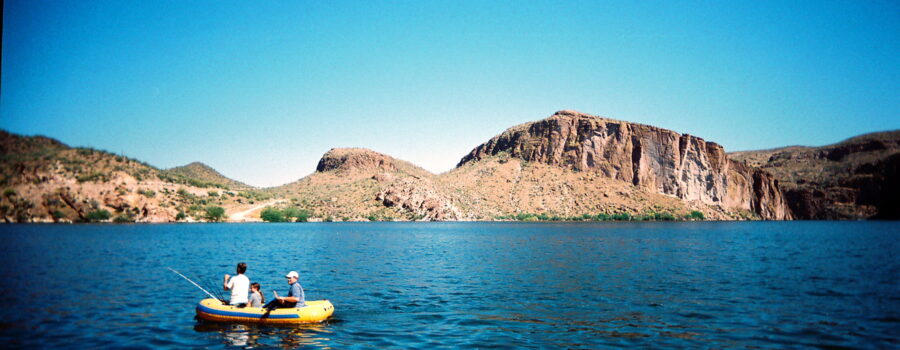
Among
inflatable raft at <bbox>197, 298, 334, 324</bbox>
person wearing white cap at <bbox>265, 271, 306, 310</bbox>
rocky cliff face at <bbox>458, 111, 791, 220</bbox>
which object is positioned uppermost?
rocky cliff face at <bbox>458, 111, 791, 220</bbox>

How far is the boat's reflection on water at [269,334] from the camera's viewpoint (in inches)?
608

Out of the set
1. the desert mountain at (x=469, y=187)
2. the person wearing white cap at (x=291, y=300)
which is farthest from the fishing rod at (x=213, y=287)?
the desert mountain at (x=469, y=187)

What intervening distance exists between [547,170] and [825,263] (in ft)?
472

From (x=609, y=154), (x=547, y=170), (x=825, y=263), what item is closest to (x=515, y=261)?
(x=825, y=263)

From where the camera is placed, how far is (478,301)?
72.3 ft

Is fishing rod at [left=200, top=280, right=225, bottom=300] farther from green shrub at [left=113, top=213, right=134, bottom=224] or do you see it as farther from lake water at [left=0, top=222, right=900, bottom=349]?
green shrub at [left=113, top=213, right=134, bottom=224]

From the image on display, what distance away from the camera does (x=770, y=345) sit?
1495 centimetres

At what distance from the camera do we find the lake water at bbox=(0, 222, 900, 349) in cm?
1582

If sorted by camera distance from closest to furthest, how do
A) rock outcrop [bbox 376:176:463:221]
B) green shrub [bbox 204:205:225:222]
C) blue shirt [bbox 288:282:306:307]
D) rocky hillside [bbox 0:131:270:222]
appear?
1. blue shirt [bbox 288:282:306:307]
2. rocky hillside [bbox 0:131:270:222]
3. green shrub [bbox 204:205:225:222]
4. rock outcrop [bbox 376:176:463:221]

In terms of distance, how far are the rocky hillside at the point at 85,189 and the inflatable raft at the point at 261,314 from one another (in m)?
78.4

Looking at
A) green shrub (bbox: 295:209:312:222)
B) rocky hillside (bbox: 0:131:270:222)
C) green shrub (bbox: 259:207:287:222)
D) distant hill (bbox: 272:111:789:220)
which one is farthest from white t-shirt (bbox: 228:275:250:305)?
distant hill (bbox: 272:111:789:220)

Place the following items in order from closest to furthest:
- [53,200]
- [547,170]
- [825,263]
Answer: [825,263], [53,200], [547,170]

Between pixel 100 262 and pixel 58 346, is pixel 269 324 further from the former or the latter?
pixel 100 262

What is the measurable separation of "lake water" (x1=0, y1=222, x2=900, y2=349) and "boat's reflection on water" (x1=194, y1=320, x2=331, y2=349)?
0.21 ft
